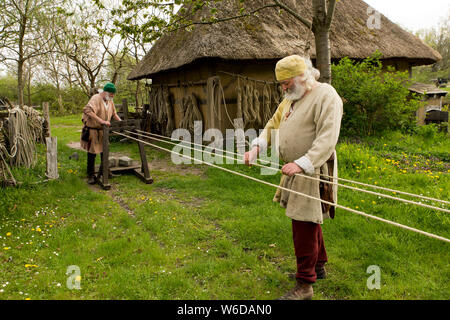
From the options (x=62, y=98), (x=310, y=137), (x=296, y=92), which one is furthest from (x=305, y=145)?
(x=62, y=98)

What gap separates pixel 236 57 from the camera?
729 centimetres

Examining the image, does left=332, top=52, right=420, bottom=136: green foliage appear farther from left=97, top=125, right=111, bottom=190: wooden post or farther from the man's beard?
the man's beard

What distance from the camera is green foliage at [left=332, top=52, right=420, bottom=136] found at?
756 centimetres

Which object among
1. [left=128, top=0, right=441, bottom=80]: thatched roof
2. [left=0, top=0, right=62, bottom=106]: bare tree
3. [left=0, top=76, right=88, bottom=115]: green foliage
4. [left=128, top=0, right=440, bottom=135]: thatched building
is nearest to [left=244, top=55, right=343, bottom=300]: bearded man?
[left=128, top=0, right=440, bottom=135]: thatched building

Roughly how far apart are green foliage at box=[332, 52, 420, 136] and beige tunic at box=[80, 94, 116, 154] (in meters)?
5.48

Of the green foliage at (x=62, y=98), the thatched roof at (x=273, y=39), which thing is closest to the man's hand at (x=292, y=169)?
the thatched roof at (x=273, y=39)

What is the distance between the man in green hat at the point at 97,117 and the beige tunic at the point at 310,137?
383 cm

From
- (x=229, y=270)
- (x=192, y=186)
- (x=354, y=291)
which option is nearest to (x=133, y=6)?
(x=192, y=186)

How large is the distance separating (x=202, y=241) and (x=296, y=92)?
6.49 ft

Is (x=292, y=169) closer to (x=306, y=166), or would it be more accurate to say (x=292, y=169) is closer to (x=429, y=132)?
(x=306, y=166)

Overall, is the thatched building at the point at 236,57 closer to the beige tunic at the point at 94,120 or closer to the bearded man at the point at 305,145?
the beige tunic at the point at 94,120

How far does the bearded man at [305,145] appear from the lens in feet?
7.03

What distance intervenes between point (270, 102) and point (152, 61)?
4.55m
